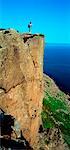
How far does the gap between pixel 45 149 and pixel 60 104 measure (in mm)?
24657

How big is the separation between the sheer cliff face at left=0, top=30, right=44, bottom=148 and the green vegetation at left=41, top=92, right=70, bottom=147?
36.9 ft

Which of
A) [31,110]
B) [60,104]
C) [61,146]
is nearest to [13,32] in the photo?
[31,110]

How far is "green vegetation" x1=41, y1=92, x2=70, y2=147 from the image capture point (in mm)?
51531

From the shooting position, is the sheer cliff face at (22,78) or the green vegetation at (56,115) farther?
the green vegetation at (56,115)

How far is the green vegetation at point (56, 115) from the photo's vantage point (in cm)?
5153

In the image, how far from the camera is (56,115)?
58812 mm

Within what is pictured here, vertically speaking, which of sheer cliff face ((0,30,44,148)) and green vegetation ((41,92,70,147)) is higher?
sheer cliff face ((0,30,44,148))

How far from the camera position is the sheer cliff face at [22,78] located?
106ft

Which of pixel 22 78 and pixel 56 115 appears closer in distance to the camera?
pixel 22 78

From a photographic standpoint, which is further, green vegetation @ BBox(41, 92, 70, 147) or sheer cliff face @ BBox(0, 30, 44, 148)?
green vegetation @ BBox(41, 92, 70, 147)

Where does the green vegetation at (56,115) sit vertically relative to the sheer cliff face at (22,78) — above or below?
below

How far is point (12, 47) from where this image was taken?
3269cm

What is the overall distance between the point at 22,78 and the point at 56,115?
2575 centimetres

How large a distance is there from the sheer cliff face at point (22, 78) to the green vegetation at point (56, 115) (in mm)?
11255
